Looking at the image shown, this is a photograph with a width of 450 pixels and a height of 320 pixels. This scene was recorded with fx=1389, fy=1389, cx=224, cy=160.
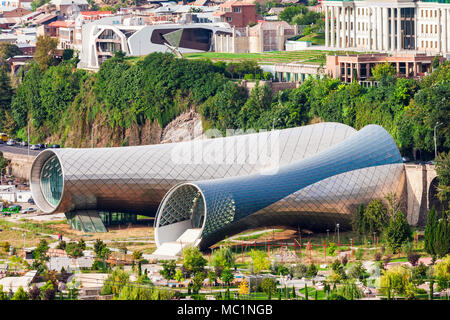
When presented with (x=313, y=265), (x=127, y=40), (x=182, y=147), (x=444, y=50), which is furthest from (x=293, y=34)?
(x=313, y=265)

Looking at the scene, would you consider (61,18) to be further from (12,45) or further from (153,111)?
(153,111)

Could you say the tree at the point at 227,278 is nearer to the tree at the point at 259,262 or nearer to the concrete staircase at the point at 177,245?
the tree at the point at 259,262

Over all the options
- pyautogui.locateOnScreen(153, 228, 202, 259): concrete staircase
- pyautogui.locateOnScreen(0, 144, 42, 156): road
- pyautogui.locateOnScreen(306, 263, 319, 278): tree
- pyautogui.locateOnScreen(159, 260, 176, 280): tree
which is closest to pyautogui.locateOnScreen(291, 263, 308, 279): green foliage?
pyautogui.locateOnScreen(306, 263, 319, 278): tree

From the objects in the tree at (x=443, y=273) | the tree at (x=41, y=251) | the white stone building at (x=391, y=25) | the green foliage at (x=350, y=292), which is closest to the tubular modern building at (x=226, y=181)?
the tree at (x=41, y=251)

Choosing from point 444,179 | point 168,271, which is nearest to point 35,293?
point 168,271

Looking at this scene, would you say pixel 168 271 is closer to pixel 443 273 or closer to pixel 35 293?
pixel 35 293
